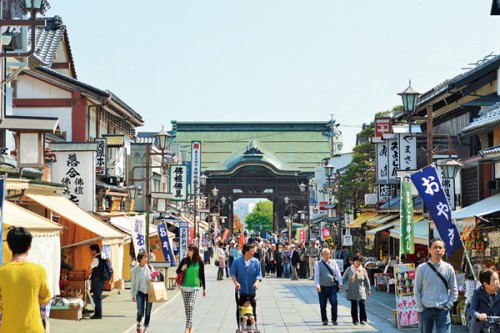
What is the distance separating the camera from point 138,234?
87.6ft

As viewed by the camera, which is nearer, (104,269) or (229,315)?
(104,269)

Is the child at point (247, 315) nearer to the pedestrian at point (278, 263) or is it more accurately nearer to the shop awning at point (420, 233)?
the shop awning at point (420, 233)

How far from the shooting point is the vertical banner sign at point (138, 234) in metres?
26.5

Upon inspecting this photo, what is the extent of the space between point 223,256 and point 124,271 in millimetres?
9442

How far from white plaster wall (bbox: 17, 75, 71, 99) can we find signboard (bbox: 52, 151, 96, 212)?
23.0 ft

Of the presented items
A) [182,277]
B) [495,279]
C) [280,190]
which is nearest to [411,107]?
[182,277]

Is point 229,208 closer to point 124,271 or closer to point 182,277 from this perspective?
point 124,271

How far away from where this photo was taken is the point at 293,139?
10000 centimetres

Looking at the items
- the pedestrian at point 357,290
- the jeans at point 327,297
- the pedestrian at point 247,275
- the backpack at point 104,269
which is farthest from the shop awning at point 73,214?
the pedestrian at point 247,275

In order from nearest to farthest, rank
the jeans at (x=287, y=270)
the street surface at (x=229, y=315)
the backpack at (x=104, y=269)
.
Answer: the street surface at (x=229, y=315), the backpack at (x=104, y=269), the jeans at (x=287, y=270)

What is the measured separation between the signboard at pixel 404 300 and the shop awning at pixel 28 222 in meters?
6.59

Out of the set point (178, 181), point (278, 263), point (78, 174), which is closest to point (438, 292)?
point (78, 174)

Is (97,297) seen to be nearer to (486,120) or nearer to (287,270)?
(486,120)

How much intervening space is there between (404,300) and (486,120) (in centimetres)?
658
